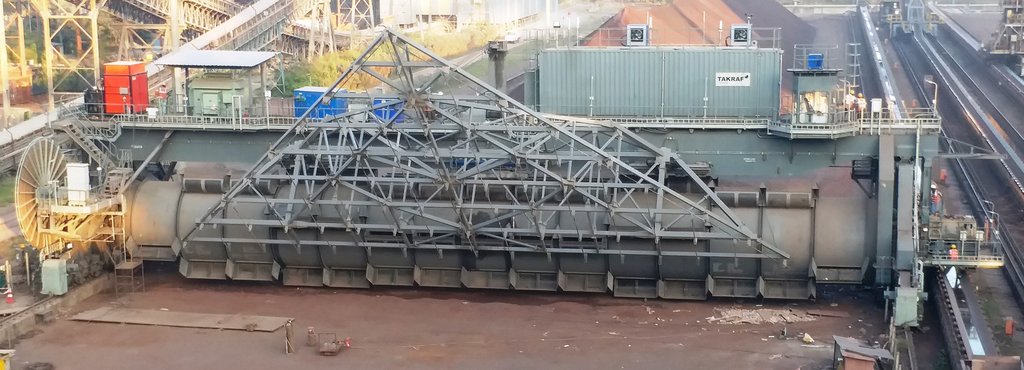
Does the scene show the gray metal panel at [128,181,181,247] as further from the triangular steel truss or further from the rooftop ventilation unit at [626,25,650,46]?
the rooftop ventilation unit at [626,25,650,46]

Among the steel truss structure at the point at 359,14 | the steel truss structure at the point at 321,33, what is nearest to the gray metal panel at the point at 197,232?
the steel truss structure at the point at 321,33

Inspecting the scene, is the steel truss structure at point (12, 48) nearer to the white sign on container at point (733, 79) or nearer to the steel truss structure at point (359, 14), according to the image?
the steel truss structure at point (359, 14)

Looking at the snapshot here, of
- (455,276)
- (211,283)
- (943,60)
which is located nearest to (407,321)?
(455,276)

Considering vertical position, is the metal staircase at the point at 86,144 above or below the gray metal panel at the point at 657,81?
below

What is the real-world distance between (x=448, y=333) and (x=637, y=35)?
14890mm

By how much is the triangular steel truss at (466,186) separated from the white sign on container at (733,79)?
4140 millimetres

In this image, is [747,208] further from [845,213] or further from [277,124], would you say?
[277,124]

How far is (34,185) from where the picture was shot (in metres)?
42.2

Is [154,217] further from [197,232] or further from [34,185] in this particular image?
[34,185]

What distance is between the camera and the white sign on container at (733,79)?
4650cm

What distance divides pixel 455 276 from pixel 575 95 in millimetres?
8395

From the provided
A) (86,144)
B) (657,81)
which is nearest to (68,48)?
(86,144)

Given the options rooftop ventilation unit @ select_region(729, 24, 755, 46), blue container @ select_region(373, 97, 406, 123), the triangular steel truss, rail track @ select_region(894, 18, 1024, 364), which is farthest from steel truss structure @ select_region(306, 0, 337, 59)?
rooftop ventilation unit @ select_region(729, 24, 755, 46)

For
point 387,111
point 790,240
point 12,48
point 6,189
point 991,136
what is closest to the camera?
point 790,240
